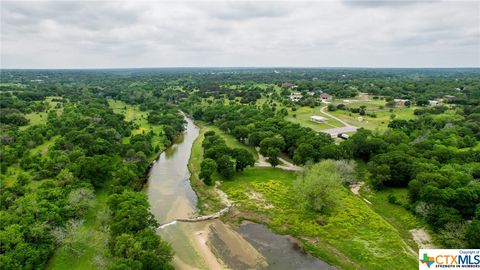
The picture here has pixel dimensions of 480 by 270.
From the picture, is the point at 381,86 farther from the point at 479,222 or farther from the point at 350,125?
the point at 479,222

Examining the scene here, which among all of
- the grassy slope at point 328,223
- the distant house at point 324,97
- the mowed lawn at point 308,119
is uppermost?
the distant house at point 324,97

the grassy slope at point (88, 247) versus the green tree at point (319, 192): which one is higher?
the green tree at point (319, 192)

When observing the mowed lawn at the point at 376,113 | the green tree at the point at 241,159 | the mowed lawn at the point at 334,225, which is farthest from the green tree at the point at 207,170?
the mowed lawn at the point at 376,113

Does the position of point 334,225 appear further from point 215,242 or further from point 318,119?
point 318,119

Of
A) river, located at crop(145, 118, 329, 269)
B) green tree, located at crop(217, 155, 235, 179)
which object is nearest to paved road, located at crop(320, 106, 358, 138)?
green tree, located at crop(217, 155, 235, 179)

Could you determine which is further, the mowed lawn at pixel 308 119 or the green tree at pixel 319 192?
the mowed lawn at pixel 308 119

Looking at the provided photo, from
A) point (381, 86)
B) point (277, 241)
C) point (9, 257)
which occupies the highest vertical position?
point (381, 86)

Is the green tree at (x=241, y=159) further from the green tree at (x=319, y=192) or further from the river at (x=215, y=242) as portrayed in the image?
the green tree at (x=319, y=192)

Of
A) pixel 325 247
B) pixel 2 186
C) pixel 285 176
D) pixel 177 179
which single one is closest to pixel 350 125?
pixel 285 176
